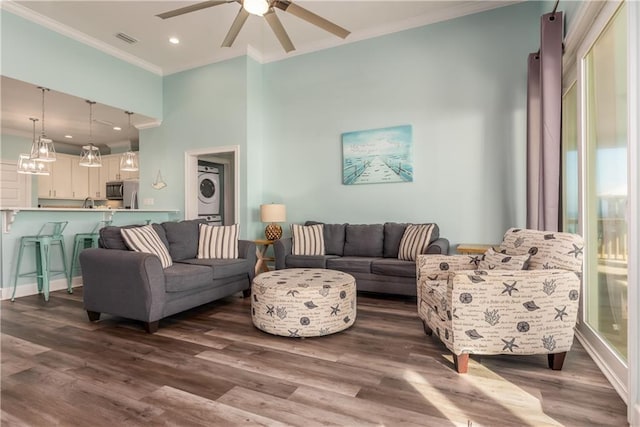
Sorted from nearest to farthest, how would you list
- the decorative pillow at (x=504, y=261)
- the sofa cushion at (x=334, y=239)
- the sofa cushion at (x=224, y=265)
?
the decorative pillow at (x=504, y=261) → the sofa cushion at (x=224, y=265) → the sofa cushion at (x=334, y=239)

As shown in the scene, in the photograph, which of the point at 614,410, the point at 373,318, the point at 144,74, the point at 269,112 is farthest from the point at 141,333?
the point at 144,74

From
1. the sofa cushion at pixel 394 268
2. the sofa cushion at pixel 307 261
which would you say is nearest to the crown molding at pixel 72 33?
the sofa cushion at pixel 307 261

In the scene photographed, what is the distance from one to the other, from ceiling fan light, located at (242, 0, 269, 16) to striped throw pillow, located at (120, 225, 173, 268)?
2195 millimetres

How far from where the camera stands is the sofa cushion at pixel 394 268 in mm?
3717

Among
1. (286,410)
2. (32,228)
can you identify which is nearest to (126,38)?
(32,228)

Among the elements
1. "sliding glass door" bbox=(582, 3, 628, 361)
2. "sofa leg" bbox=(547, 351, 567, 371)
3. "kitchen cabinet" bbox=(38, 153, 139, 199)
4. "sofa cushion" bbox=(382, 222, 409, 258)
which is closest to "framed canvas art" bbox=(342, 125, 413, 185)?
"sofa cushion" bbox=(382, 222, 409, 258)

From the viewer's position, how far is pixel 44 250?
13.3ft

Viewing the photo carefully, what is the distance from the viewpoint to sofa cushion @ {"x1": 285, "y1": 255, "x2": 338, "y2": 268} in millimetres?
4129

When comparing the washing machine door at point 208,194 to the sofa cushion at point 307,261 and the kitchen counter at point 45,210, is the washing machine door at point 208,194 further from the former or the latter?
the sofa cushion at point 307,261

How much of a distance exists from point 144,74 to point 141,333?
4621mm

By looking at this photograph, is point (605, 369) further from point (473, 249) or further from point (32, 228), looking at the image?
point (32, 228)

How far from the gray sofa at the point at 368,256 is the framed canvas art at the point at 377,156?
2.26 feet

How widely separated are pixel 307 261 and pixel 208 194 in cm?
354

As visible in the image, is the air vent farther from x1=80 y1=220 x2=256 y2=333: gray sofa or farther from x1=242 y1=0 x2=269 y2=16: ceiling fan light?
x1=242 y1=0 x2=269 y2=16: ceiling fan light
